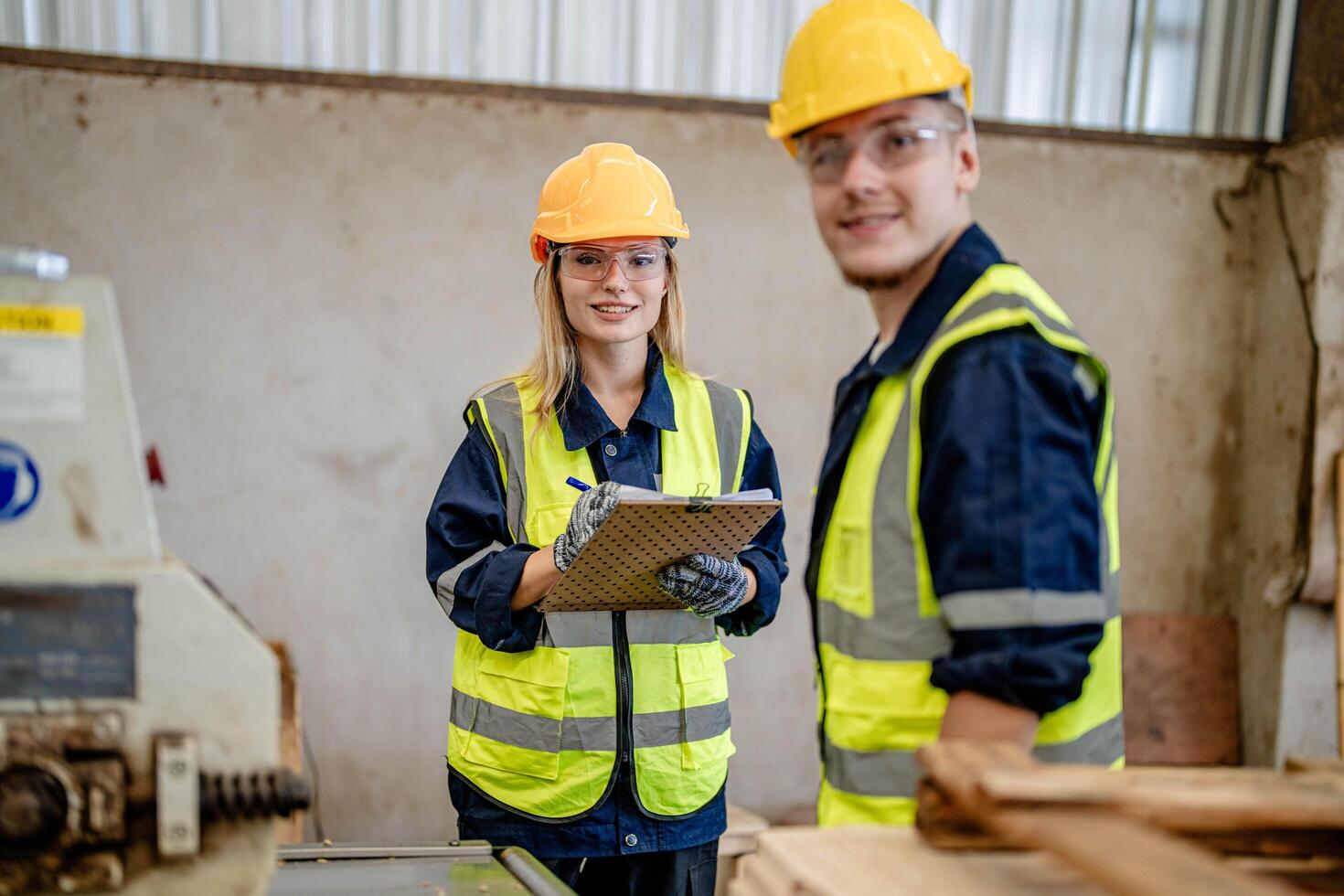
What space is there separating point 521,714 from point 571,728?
82 mm

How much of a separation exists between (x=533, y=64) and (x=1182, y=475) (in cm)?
226

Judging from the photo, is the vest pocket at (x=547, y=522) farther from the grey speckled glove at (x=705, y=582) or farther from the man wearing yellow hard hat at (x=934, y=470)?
the man wearing yellow hard hat at (x=934, y=470)

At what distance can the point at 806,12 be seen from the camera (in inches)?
135

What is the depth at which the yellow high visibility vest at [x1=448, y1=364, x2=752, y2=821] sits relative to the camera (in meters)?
1.89

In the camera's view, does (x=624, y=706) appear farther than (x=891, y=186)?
Yes

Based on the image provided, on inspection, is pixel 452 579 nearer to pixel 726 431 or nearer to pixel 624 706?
pixel 624 706

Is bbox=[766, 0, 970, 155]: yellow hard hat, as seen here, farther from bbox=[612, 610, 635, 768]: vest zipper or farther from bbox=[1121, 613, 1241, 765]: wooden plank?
bbox=[1121, 613, 1241, 765]: wooden plank

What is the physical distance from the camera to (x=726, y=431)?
2.12 meters

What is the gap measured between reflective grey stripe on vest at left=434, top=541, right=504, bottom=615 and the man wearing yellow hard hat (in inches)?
31.0

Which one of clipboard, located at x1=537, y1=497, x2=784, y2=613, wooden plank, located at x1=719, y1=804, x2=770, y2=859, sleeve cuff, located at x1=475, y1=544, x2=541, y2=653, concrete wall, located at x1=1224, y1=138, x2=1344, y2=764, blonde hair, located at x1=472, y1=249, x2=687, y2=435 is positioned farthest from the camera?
concrete wall, located at x1=1224, y1=138, x2=1344, y2=764

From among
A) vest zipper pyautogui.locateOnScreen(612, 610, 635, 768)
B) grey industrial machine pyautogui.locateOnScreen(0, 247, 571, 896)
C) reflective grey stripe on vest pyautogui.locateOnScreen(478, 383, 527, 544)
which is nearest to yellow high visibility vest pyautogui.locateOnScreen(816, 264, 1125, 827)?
grey industrial machine pyautogui.locateOnScreen(0, 247, 571, 896)

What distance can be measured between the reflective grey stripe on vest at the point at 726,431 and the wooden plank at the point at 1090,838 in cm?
111

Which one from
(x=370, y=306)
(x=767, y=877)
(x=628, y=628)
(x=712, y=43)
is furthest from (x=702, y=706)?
(x=712, y=43)

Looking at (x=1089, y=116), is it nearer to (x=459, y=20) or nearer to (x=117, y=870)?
(x=459, y=20)
